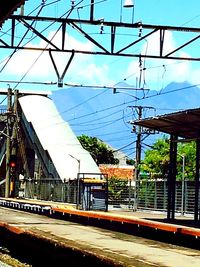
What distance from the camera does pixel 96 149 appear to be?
322 feet

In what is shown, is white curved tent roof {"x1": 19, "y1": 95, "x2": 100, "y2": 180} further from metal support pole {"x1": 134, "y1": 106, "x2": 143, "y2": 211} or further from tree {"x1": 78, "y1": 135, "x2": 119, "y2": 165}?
tree {"x1": 78, "y1": 135, "x2": 119, "y2": 165}

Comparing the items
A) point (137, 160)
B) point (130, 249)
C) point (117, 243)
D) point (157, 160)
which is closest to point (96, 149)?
point (157, 160)

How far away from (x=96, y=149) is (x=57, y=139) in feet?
107

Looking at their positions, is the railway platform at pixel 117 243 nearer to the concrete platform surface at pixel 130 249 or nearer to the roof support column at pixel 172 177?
the concrete platform surface at pixel 130 249

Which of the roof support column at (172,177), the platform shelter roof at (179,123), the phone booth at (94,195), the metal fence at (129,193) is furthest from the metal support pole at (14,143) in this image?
the roof support column at (172,177)

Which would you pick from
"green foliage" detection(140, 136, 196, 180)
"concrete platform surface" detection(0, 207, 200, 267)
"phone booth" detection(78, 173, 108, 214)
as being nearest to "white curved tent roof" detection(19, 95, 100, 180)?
"green foliage" detection(140, 136, 196, 180)

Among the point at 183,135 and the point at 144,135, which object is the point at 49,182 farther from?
the point at 183,135

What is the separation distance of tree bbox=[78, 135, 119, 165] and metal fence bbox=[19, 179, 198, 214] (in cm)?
3526

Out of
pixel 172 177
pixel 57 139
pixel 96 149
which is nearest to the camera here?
pixel 172 177

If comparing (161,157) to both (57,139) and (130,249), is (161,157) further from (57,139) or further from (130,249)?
(130,249)

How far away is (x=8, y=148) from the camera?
55656 millimetres

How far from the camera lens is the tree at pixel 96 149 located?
96.2 meters

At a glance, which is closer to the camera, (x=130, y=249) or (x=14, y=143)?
(x=130, y=249)

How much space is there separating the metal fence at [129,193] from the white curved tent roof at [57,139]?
377 cm
